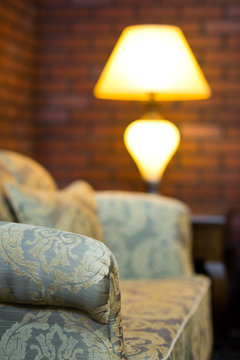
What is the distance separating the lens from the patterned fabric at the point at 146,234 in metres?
2.35

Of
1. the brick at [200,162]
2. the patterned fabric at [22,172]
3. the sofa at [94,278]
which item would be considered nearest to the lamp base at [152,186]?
the sofa at [94,278]

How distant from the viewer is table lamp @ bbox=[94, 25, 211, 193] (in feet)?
8.87

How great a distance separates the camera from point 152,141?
2771mm

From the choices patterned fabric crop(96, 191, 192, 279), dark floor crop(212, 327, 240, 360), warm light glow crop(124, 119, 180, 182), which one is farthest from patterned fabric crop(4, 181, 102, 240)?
dark floor crop(212, 327, 240, 360)

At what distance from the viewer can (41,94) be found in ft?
11.1

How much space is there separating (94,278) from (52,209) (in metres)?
0.86

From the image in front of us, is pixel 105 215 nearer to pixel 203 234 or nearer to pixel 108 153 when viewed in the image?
pixel 203 234

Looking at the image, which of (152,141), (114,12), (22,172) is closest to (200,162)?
(152,141)

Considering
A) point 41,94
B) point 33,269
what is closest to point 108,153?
point 41,94

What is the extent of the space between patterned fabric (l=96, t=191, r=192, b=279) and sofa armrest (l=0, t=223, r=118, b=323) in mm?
1098

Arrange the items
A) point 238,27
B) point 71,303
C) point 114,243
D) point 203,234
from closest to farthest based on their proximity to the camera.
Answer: point 71,303, point 114,243, point 203,234, point 238,27

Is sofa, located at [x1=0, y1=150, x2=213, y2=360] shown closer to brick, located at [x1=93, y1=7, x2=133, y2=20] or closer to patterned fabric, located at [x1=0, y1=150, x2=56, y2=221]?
patterned fabric, located at [x1=0, y1=150, x2=56, y2=221]

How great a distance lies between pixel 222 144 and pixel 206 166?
129 mm

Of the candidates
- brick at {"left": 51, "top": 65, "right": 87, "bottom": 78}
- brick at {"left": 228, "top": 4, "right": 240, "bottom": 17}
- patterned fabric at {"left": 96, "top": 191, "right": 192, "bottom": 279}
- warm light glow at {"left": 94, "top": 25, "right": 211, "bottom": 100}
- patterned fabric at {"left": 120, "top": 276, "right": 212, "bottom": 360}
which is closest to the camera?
patterned fabric at {"left": 120, "top": 276, "right": 212, "bottom": 360}
